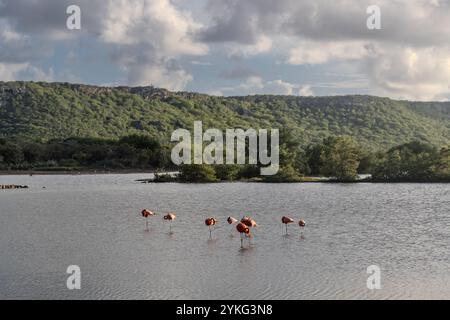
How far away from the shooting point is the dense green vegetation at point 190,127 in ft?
247

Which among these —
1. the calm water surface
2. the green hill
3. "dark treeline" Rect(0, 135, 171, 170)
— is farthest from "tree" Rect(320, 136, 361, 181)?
the green hill

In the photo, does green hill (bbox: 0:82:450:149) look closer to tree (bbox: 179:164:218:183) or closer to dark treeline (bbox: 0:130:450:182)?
dark treeline (bbox: 0:130:450:182)

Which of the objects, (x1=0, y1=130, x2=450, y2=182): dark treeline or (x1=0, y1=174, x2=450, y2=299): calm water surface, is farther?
(x1=0, y1=130, x2=450, y2=182): dark treeline

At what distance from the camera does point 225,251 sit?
24.5 meters

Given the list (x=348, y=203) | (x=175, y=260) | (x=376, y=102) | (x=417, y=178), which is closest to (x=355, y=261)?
(x=175, y=260)

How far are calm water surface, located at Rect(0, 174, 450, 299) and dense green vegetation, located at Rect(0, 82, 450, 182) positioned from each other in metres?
26.6

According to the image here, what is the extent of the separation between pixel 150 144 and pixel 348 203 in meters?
71.1

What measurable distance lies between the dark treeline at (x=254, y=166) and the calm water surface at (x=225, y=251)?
2249cm

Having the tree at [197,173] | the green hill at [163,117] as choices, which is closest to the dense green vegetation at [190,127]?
the tree at [197,173]

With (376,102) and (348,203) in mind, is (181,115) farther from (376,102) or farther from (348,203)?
(348,203)

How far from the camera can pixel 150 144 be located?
11331 centimetres

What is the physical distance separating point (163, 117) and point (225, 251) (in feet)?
475

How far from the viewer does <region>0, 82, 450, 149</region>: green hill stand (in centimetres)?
14600

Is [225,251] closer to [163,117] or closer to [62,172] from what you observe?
[62,172]
